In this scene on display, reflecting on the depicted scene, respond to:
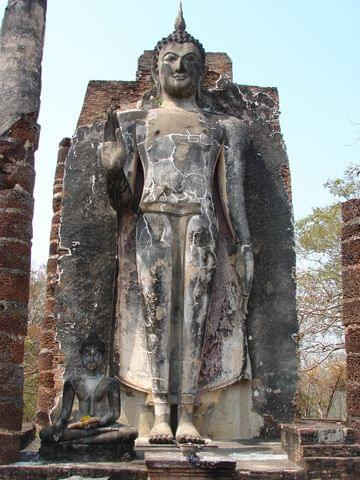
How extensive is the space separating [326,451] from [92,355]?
168cm

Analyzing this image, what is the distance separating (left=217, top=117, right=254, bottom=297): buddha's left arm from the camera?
5.71m

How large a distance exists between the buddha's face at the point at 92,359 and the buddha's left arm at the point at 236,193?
1582 mm

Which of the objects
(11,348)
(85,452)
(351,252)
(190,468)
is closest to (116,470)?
(85,452)

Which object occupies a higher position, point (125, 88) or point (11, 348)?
point (125, 88)

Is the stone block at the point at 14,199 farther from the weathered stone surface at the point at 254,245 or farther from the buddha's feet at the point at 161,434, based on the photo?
the buddha's feet at the point at 161,434

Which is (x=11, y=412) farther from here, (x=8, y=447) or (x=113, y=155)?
(x=113, y=155)

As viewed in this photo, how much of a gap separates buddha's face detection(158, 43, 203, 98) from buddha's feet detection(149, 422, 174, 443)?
9.61 ft

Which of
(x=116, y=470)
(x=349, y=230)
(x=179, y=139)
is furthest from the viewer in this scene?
(x=179, y=139)

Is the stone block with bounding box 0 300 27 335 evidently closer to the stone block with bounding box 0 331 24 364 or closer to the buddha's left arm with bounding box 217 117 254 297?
the stone block with bounding box 0 331 24 364

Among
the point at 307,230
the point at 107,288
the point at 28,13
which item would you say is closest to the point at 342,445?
the point at 107,288

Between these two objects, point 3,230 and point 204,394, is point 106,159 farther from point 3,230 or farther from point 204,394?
point 204,394

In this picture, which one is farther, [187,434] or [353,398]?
[187,434]

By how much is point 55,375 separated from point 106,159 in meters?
2.01

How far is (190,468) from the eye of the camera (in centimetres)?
355
